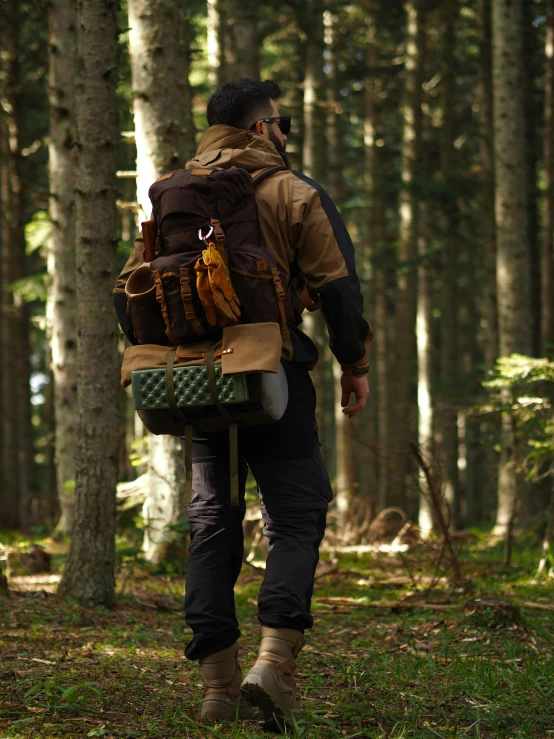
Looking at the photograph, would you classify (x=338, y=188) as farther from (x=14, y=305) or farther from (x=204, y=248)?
(x=204, y=248)

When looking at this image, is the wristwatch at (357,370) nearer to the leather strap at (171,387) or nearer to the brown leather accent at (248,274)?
the brown leather accent at (248,274)

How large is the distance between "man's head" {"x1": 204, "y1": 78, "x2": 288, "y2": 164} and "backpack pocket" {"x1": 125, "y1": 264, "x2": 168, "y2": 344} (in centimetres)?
80

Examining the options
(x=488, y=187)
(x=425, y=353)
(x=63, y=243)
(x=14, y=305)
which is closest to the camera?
(x=63, y=243)

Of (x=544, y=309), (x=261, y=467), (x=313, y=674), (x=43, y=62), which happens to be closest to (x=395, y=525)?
(x=544, y=309)

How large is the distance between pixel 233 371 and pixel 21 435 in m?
15.7

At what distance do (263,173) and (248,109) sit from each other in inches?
15.5

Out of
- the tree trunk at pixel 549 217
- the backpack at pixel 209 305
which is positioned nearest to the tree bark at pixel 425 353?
the tree trunk at pixel 549 217

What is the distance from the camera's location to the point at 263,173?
349cm

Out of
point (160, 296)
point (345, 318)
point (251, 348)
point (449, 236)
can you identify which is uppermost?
point (449, 236)

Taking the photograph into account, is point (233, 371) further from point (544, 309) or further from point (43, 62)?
point (43, 62)

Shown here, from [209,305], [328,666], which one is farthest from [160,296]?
[328,666]

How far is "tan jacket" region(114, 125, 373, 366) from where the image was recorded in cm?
342

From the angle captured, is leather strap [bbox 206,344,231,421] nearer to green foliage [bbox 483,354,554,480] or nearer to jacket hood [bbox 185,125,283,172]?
jacket hood [bbox 185,125,283,172]

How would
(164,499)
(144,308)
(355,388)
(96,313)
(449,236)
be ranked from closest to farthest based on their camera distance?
(144,308), (355,388), (96,313), (164,499), (449,236)
